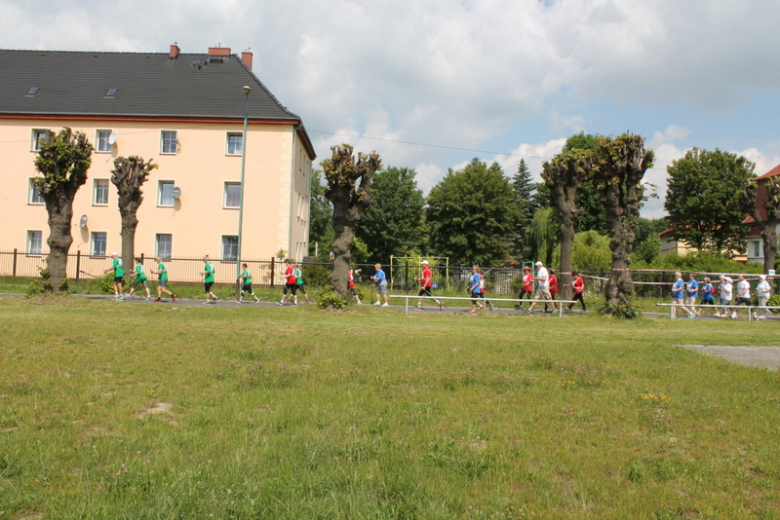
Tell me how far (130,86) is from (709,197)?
46.0 meters

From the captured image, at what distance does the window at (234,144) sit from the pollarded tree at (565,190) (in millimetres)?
18333

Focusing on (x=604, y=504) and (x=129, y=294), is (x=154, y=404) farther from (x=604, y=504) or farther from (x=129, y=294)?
(x=129, y=294)

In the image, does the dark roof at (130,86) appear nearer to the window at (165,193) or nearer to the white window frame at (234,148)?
the white window frame at (234,148)

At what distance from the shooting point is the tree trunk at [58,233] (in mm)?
20109

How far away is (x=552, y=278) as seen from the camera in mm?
22859

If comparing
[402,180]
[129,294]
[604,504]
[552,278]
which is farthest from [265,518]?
[402,180]

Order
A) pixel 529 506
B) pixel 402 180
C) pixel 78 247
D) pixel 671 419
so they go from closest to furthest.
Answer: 1. pixel 529 506
2. pixel 671 419
3. pixel 78 247
4. pixel 402 180

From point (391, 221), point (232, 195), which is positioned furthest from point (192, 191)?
point (391, 221)

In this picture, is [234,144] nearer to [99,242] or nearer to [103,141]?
[103,141]

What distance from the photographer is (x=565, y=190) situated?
1025 inches

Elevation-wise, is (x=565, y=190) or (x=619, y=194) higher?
(x=565, y=190)

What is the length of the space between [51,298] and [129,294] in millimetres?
4649

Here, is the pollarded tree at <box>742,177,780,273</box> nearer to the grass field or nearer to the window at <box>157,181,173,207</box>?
the grass field

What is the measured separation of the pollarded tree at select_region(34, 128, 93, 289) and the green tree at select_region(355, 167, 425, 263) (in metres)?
47.1
